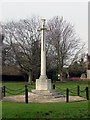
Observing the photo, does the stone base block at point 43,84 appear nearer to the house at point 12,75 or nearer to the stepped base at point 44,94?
the stepped base at point 44,94

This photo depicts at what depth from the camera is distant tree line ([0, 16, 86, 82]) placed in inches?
1909

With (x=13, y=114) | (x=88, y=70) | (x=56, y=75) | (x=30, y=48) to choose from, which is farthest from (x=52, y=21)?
(x=13, y=114)

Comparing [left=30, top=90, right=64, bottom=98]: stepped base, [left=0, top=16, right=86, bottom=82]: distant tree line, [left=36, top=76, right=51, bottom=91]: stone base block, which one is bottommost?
[left=30, top=90, right=64, bottom=98]: stepped base

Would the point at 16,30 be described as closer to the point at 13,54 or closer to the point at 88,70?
the point at 13,54

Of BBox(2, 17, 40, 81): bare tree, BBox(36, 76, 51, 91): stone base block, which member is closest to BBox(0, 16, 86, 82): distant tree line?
BBox(2, 17, 40, 81): bare tree

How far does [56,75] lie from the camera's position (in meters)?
58.9

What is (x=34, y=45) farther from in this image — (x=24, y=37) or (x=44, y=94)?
(x=44, y=94)

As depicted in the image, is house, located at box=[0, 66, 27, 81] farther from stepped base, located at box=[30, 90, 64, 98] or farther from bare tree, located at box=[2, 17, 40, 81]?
stepped base, located at box=[30, 90, 64, 98]

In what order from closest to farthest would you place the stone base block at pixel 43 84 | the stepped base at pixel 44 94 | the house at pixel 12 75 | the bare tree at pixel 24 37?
the stepped base at pixel 44 94 < the stone base block at pixel 43 84 < the bare tree at pixel 24 37 < the house at pixel 12 75

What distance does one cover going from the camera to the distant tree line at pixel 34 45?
159ft

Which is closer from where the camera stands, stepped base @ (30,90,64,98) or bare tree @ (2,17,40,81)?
stepped base @ (30,90,64,98)

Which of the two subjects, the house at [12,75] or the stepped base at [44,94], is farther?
the house at [12,75]

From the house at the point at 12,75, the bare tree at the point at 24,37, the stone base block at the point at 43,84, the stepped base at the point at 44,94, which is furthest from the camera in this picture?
the house at the point at 12,75

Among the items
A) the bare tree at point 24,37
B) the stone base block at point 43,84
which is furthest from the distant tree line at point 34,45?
the stone base block at point 43,84
